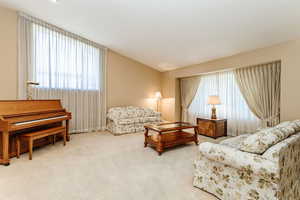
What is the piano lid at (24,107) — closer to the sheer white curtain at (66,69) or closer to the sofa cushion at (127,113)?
the sheer white curtain at (66,69)

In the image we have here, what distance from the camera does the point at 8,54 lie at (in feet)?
11.4

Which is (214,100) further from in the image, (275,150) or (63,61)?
(63,61)

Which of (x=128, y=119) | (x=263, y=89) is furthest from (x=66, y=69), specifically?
(x=263, y=89)

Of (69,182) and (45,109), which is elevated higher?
(45,109)

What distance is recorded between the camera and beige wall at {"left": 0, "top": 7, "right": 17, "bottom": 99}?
3.40 meters

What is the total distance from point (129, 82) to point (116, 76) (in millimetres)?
552

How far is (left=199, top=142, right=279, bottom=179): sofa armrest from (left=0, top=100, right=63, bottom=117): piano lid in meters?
3.14

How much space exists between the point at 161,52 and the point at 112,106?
2417 mm

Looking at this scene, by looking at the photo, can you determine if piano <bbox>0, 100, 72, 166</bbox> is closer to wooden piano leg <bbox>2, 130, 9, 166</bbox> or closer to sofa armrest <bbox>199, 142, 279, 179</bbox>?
wooden piano leg <bbox>2, 130, 9, 166</bbox>

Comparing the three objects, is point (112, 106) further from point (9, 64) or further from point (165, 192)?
point (165, 192)

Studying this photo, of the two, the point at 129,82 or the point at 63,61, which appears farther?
the point at 129,82

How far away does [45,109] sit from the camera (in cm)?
333

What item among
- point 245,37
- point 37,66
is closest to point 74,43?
point 37,66

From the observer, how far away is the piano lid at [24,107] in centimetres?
263
